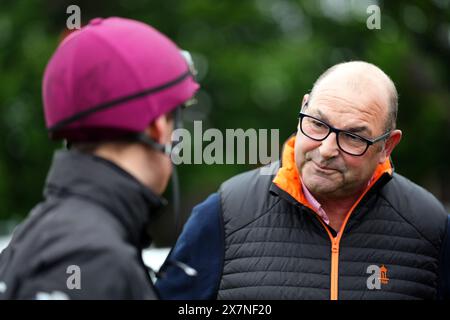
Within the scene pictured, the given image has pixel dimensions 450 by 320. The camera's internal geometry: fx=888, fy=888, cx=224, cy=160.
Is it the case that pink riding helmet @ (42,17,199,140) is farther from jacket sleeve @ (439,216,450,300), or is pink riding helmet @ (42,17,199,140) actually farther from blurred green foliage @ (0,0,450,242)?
blurred green foliage @ (0,0,450,242)

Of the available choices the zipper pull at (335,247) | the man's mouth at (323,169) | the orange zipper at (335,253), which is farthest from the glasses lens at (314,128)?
the zipper pull at (335,247)

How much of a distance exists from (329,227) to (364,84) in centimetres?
60

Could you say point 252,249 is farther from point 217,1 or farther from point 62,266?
point 217,1

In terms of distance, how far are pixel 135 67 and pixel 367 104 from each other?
1.47 m

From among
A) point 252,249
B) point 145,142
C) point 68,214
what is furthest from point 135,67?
point 252,249

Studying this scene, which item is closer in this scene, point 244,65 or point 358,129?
point 358,129

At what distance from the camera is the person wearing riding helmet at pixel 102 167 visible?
2.11 meters

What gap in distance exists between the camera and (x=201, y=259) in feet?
11.6

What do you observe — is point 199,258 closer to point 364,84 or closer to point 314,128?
point 314,128

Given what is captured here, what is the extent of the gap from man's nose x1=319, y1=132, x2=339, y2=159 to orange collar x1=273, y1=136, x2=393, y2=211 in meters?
0.17

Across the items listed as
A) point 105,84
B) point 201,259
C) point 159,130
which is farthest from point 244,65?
point 105,84

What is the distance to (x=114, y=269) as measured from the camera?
211 cm

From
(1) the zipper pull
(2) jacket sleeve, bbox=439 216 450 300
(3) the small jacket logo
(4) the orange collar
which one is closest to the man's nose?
(4) the orange collar

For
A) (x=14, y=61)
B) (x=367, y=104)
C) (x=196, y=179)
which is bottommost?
(x=196, y=179)
